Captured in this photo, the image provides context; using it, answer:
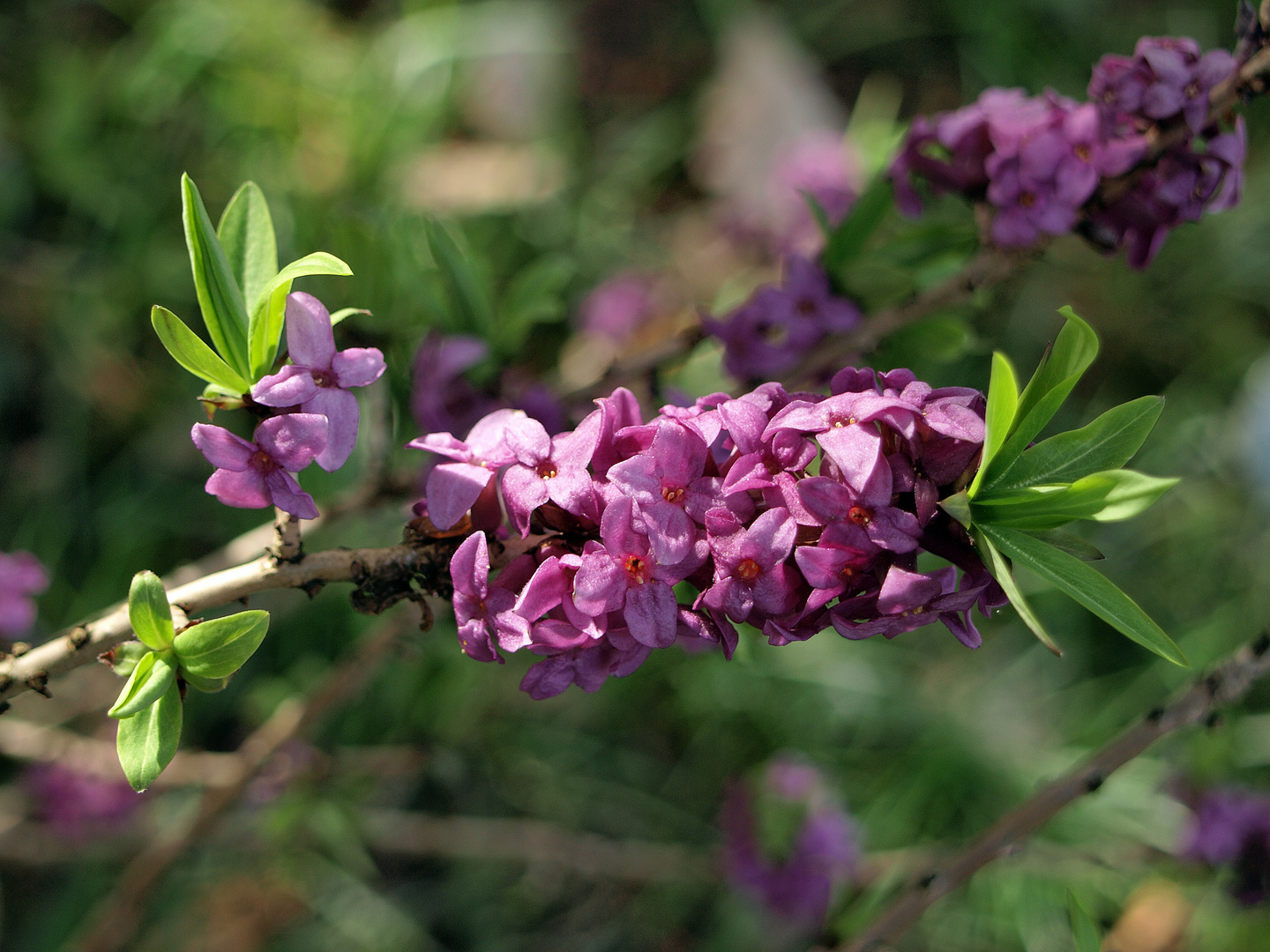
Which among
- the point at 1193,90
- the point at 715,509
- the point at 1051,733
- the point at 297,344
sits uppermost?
the point at 1193,90

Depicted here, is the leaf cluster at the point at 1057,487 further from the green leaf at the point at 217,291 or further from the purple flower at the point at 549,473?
the green leaf at the point at 217,291

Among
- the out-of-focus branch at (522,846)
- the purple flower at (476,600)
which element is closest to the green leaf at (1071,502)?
the purple flower at (476,600)

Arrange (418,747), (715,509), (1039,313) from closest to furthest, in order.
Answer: (715,509)
(418,747)
(1039,313)

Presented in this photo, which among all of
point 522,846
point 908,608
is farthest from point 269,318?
point 522,846

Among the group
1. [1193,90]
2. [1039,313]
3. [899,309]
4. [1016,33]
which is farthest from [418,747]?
[1016,33]

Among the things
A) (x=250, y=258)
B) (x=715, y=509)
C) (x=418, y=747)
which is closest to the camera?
(x=715, y=509)

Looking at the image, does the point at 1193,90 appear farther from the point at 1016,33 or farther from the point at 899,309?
the point at 1016,33
